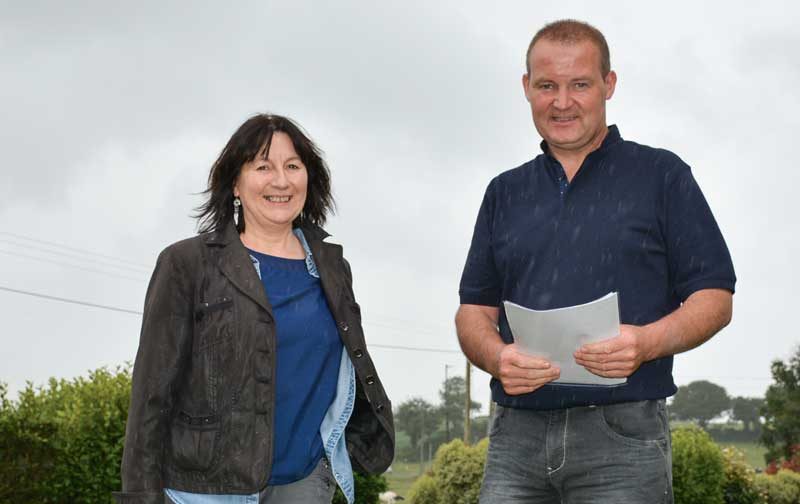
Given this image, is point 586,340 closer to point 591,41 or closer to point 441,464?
point 591,41

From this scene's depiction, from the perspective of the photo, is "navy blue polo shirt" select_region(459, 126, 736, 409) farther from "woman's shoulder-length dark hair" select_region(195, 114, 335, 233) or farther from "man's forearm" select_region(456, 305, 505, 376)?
"woman's shoulder-length dark hair" select_region(195, 114, 335, 233)

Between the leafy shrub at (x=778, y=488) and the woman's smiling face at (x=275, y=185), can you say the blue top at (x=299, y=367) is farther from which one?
the leafy shrub at (x=778, y=488)

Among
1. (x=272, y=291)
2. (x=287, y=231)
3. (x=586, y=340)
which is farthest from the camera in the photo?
(x=287, y=231)

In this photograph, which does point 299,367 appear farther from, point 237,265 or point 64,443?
point 64,443

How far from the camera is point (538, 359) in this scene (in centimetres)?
406

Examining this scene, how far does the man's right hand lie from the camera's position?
159 inches

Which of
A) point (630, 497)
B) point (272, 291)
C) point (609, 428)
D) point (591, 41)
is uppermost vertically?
point (591, 41)

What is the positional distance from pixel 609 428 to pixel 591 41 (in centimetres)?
171

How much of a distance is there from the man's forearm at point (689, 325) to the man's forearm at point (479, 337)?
0.65 metres

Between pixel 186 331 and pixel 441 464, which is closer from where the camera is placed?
pixel 186 331

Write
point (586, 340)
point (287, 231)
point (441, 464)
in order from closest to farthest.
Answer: point (586, 340) < point (287, 231) < point (441, 464)

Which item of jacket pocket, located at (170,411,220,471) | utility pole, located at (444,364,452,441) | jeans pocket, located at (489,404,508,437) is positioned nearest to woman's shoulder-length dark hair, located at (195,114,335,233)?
jacket pocket, located at (170,411,220,471)

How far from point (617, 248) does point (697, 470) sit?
1758 centimetres


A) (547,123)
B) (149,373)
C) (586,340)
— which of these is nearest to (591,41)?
(547,123)
